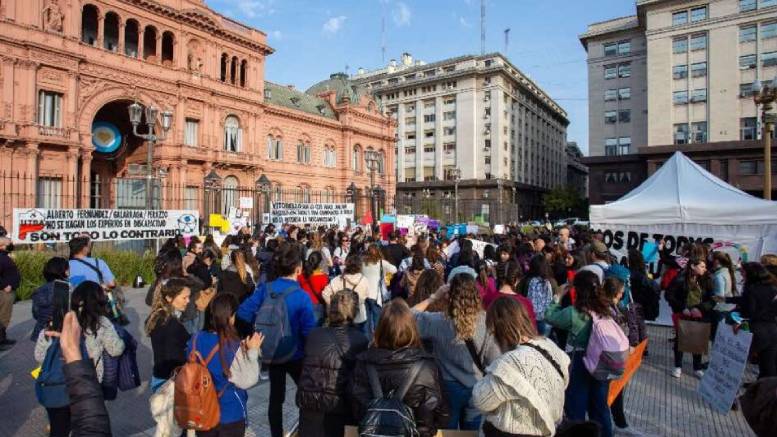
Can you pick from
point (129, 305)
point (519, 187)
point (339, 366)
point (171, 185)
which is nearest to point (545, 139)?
point (519, 187)

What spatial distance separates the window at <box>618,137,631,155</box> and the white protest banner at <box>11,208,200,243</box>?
144 ft

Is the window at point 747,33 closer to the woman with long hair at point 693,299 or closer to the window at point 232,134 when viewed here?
the window at point 232,134

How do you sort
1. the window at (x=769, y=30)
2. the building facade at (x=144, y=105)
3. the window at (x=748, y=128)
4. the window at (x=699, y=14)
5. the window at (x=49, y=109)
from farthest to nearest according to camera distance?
1. the window at (x=699, y=14)
2. the window at (x=748, y=128)
3. the window at (x=769, y=30)
4. the window at (x=49, y=109)
5. the building facade at (x=144, y=105)

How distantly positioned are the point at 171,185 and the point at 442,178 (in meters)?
43.9

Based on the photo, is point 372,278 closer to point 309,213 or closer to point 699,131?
point 309,213

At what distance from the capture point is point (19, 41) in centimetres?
2441

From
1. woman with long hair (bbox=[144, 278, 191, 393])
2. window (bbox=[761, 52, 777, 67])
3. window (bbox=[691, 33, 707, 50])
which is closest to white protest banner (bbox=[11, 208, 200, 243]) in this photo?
woman with long hair (bbox=[144, 278, 191, 393])

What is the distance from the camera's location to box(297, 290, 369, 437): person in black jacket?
3.31 m

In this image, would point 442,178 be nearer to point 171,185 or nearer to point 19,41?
point 171,185

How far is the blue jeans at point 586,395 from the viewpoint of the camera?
4.48 meters

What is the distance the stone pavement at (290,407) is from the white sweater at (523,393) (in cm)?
301

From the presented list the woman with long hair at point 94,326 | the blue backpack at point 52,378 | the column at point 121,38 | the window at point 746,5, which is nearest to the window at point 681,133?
the window at point 746,5

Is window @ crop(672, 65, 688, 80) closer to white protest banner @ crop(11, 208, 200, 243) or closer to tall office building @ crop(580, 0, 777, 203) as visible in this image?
tall office building @ crop(580, 0, 777, 203)

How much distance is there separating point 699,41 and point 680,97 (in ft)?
15.6
